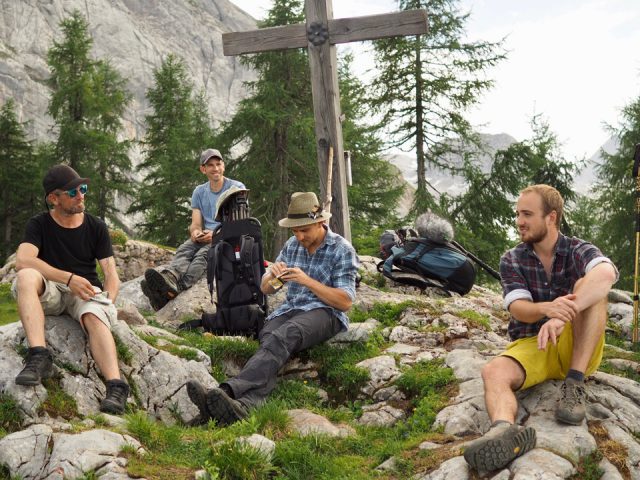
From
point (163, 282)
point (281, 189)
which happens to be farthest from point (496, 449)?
point (281, 189)

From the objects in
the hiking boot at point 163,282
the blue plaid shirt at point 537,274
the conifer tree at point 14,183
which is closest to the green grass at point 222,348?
the hiking boot at point 163,282

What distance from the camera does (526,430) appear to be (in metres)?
4.03

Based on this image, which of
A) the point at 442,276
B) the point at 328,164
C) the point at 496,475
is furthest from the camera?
the point at 442,276

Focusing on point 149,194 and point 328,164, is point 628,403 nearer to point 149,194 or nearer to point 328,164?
point 328,164

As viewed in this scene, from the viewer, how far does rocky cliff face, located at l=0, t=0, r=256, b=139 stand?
66062 millimetres

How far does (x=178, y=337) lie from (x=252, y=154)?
16.8 meters

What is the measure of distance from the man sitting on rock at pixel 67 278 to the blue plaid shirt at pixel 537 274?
332 cm

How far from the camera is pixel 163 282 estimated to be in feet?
28.6

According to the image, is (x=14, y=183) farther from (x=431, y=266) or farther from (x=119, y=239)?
(x=431, y=266)

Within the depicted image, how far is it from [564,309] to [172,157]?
25.1 m

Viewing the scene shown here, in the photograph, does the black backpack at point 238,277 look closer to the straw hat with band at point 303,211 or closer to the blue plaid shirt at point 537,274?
the straw hat with band at point 303,211

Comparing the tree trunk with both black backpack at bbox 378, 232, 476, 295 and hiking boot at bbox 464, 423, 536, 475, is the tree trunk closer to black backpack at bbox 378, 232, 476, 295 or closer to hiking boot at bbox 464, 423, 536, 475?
black backpack at bbox 378, 232, 476, 295

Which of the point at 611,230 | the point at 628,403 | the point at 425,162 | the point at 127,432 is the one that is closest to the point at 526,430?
the point at 628,403

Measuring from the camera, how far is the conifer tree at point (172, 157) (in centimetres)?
2536
